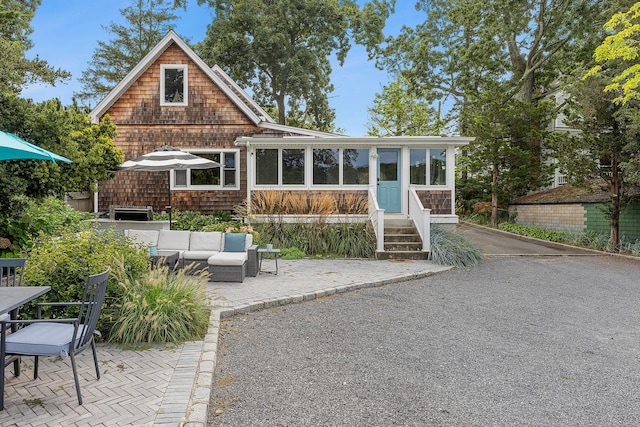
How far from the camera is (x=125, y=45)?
29.0 meters

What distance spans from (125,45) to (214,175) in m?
20.0

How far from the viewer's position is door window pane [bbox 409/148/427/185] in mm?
13180

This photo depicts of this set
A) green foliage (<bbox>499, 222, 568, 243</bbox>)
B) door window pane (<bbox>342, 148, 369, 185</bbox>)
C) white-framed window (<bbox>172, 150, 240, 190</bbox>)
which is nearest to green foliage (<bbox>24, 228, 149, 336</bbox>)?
door window pane (<bbox>342, 148, 369, 185</bbox>)

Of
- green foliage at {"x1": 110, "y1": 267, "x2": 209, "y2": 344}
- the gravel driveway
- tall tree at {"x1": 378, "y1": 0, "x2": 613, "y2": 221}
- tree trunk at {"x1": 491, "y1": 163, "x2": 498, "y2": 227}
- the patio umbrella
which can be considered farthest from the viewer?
tree trunk at {"x1": 491, "y1": 163, "x2": 498, "y2": 227}

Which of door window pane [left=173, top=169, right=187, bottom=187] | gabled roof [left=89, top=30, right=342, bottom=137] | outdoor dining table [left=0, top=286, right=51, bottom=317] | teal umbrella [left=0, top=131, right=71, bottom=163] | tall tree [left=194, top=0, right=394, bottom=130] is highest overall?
tall tree [left=194, top=0, right=394, bottom=130]

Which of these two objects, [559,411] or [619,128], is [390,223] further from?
[559,411]

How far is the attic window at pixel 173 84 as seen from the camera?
1513 cm

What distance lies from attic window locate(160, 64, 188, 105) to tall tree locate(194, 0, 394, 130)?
8950 mm

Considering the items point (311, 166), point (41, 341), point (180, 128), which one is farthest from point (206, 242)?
point (180, 128)

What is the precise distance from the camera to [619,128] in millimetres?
12531

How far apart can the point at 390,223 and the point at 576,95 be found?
7325mm

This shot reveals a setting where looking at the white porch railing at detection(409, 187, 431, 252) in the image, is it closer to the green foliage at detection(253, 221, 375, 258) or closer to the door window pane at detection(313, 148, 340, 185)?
the green foliage at detection(253, 221, 375, 258)

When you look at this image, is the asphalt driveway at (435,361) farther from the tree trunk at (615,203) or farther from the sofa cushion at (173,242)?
the tree trunk at (615,203)

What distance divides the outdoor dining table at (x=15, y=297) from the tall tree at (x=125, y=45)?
97.0 feet
